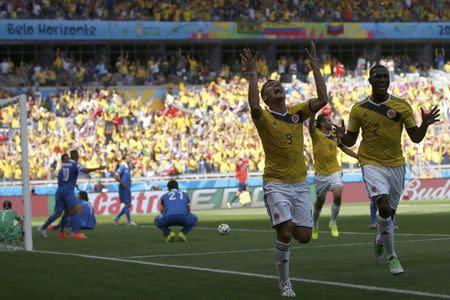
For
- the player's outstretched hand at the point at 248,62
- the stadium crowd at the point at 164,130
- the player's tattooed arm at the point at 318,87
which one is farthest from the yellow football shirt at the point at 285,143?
the stadium crowd at the point at 164,130

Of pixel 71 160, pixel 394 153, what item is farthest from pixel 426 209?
pixel 394 153

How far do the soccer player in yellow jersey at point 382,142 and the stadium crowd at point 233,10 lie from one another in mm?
40567

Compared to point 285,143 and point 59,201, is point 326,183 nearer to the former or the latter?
point 59,201

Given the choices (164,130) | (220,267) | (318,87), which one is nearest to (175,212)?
(220,267)

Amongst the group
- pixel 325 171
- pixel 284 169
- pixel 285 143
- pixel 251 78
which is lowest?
pixel 325 171

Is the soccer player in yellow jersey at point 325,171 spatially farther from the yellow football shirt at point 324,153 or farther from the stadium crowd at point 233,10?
the stadium crowd at point 233,10

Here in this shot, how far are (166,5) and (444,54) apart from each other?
18127 mm

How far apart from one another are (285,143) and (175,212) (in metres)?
10.9

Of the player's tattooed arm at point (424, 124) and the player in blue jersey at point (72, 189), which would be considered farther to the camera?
the player in blue jersey at point (72, 189)

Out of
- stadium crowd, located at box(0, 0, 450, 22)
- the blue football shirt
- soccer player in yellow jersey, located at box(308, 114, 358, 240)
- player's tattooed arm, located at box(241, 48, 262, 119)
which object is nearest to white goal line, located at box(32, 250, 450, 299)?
player's tattooed arm, located at box(241, 48, 262, 119)

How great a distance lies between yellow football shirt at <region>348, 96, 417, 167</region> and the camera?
47.1ft

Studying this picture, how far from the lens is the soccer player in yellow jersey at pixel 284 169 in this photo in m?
12.4

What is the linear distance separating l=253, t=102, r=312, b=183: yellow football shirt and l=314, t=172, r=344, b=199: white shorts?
10118mm

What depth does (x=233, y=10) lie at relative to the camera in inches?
2372
